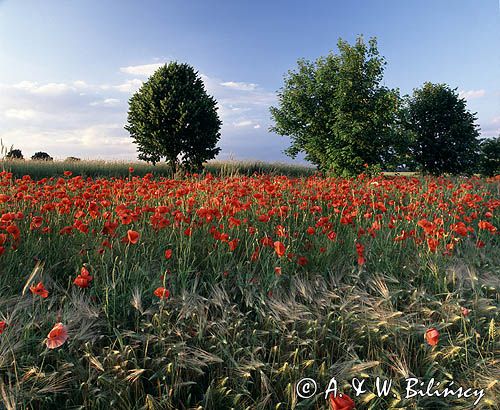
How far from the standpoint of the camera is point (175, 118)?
21625mm

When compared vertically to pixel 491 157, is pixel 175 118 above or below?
above

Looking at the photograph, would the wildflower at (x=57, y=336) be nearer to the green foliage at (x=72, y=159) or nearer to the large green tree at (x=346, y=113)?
the large green tree at (x=346, y=113)

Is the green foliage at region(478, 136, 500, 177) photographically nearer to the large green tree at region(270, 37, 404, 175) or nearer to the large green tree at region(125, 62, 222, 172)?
the large green tree at region(270, 37, 404, 175)

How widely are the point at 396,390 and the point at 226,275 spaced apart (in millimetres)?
1592

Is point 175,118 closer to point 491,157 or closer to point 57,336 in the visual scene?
point 57,336

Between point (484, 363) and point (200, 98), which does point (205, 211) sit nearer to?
point (484, 363)

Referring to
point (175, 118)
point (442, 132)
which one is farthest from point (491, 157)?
point (175, 118)

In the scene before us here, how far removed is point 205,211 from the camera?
3.64 m

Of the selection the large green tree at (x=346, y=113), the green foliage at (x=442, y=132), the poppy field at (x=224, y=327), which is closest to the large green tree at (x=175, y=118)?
the large green tree at (x=346, y=113)

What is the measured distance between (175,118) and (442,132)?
17.9m

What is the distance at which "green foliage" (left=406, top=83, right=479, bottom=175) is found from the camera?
83.8 feet

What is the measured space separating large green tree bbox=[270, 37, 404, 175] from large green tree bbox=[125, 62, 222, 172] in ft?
15.3

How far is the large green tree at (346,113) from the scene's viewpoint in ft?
61.6

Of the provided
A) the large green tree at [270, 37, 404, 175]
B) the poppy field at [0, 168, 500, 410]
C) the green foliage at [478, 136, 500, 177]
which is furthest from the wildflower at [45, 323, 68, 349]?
the green foliage at [478, 136, 500, 177]
